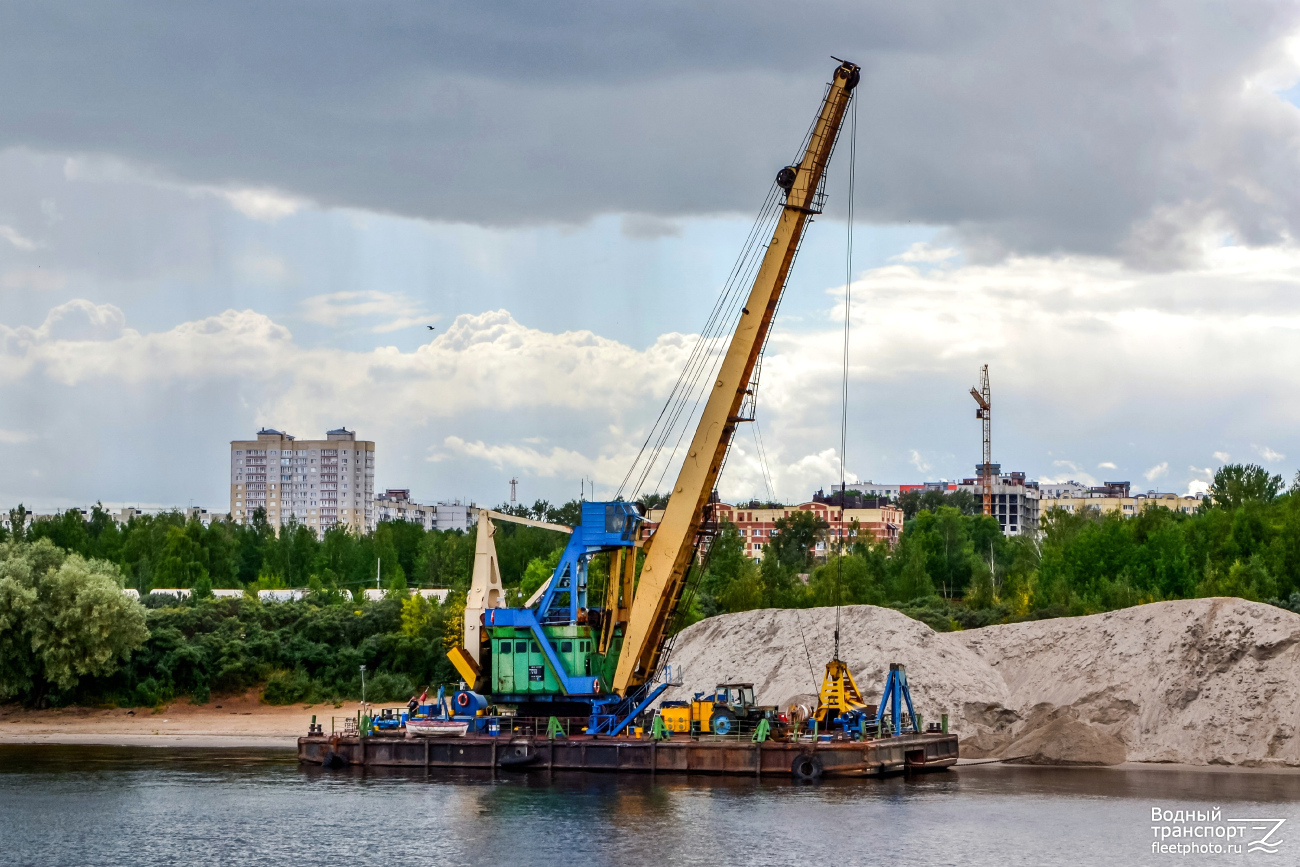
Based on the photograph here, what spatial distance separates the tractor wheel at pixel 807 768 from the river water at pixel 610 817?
0.48 m

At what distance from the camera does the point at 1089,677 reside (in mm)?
46906

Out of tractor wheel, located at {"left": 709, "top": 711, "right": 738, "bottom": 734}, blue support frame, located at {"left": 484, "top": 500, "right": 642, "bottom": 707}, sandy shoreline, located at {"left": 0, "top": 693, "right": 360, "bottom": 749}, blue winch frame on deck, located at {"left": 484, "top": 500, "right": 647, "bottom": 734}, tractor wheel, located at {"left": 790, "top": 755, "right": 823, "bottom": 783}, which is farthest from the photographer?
sandy shoreline, located at {"left": 0, "top": 693, "right": 360, "bottom": 749}

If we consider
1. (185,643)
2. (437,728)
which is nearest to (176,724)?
(185,643)

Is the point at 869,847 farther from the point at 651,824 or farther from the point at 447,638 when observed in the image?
the point at 447,638

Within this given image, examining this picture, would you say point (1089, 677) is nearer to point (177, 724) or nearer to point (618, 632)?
point (618, 632)

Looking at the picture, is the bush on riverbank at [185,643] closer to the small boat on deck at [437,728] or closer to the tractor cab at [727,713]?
the small boat on deck at [437,728]

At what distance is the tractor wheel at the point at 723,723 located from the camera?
41188mm

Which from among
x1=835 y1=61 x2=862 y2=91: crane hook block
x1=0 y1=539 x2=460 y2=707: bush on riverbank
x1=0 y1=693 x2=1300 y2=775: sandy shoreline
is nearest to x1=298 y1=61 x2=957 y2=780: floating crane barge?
x1=835 y1=61 x2=862 y2=91: crane hook block

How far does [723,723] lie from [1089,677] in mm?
13239

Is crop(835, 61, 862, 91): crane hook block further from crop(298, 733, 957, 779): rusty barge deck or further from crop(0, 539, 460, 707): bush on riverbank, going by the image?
crop(0, 539, 460, 707): bush on riverbank

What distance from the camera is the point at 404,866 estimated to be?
30016 mm

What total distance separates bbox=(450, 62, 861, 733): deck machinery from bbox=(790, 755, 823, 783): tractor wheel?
4.96 metres

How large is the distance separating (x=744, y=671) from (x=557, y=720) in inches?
434

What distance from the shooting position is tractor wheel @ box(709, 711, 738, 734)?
41188 millimetres
